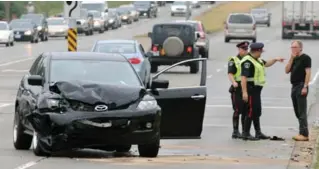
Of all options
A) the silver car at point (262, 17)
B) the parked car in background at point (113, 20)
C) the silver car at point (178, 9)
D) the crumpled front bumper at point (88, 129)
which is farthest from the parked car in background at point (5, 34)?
the silver car at point (178, 9)

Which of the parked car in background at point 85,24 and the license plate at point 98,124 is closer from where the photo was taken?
the license plate at point 98,124

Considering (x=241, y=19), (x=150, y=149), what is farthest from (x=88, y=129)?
(x=241, y=19)

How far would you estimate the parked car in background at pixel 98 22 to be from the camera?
80.1 meters

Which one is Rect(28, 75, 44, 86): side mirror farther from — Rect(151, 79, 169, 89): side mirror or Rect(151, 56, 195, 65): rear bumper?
Rect(151, 56, 195, 65): rear bumper

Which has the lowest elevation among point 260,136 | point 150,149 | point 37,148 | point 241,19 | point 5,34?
point 241,19

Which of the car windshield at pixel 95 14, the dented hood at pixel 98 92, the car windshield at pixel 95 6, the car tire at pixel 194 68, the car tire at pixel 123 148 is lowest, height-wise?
the car windshield at pixel 95 6

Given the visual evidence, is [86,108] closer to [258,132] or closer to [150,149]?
[150,149]

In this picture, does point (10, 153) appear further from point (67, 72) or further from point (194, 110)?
point (194, 110)

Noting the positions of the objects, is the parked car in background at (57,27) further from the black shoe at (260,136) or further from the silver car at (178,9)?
the black shoe at (260,136)

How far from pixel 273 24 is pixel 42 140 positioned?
255 ft

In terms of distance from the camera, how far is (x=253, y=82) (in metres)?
17.1

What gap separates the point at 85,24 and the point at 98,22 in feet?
16.2

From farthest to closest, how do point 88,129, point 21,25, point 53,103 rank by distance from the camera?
point 21,25, point 53,103, point 88,129

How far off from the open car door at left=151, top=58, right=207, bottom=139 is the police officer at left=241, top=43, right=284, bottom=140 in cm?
207
